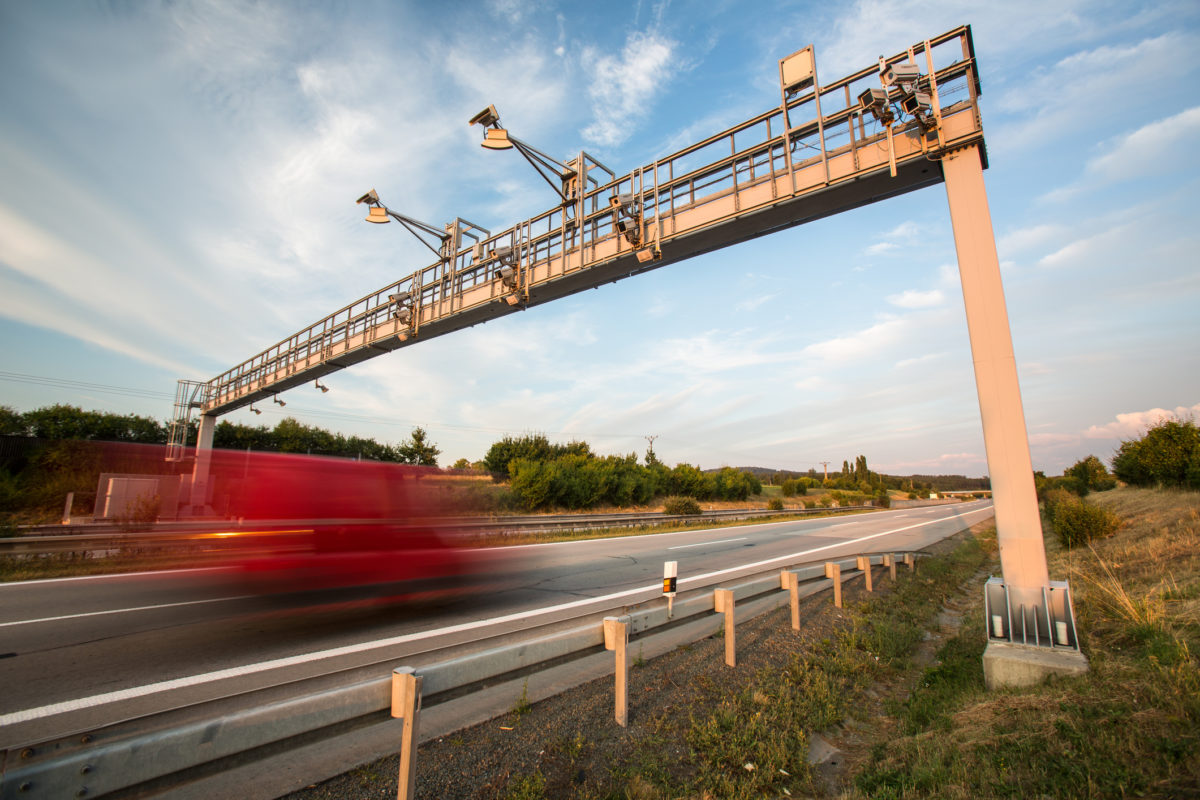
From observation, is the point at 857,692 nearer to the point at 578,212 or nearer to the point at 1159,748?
the point at 1159,748

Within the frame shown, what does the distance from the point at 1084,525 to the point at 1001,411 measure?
1364cm

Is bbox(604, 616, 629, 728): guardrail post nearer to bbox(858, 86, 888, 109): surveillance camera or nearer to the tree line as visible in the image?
bbox(858, 86, 888, 109): surveillance camera

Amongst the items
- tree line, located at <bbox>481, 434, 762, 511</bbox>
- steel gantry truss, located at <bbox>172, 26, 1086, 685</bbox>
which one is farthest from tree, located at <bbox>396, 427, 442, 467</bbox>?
steel gantry truss, located at <bbox>172, 26, 1086, 685</bbox>

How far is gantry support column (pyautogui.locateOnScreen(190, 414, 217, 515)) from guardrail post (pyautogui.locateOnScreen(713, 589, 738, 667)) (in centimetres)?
3205

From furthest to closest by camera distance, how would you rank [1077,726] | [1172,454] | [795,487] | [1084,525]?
[795,487], [1172,454], [1084,525], [1077,726]

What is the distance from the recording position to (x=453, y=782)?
3.36m

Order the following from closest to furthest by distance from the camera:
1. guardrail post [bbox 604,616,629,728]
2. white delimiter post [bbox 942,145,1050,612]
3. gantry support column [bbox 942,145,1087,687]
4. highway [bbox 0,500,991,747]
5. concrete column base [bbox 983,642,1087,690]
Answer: guardrail post [bbox 604,616,629,728] < highway [bbox 0,500,991,747] < concrete column base [bbox 983,642,1087,690] < gantry support column [bbox 942,145,1087,687] < white delimiter post [bbox 942,145,1050,612]

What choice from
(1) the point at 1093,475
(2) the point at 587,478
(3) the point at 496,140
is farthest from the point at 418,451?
(1) the point at 1093,475

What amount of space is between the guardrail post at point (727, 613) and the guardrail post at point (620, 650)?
5.43 ft

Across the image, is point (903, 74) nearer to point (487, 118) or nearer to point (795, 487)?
point (487, 118)

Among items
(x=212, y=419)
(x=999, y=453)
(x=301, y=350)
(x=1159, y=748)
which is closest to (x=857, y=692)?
(x=1159, y=748)

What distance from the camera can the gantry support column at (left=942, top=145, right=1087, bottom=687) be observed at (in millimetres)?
5488

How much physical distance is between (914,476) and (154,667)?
22082cm

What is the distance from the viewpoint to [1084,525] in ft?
49.9
